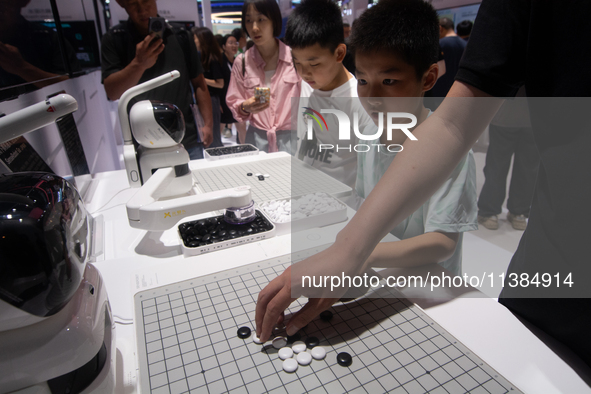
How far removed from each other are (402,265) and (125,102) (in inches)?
41.5

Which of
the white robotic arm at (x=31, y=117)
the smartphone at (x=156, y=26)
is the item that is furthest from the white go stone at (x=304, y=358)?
the smartphone at (x=156, y=26)

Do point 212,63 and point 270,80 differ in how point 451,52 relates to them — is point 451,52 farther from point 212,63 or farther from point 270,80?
point 212,63

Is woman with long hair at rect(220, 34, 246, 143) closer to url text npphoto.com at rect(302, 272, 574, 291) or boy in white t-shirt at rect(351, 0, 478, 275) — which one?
boy in white t-shirt at rect(351, 0, 478, 275)

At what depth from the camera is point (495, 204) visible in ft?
9.18

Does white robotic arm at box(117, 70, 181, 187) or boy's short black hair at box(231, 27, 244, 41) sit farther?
boy's short black hair at box(231, 27, 244, 41)

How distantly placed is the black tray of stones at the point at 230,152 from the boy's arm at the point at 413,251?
47.8 inches

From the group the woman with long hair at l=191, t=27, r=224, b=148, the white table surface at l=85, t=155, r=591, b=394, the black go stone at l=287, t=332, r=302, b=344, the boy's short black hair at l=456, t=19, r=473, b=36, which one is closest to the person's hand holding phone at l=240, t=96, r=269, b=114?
the white table surface at l=85, t=155, r=591, b=394

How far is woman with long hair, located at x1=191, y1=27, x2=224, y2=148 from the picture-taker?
3.98 m

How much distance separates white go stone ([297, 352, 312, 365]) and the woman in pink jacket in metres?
1.77

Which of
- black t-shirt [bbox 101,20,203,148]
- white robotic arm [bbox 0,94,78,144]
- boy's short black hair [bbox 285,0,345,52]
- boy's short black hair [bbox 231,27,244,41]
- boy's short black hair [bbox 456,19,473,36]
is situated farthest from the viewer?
boy's short black hair [bbox 231,27,244,41]

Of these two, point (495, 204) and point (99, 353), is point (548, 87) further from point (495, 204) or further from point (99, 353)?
point (495, 204)

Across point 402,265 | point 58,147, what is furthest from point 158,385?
point 58,147

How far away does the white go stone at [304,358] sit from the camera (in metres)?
0.56

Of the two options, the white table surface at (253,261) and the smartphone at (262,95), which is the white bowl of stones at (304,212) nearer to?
the white table surface at (253,261)
